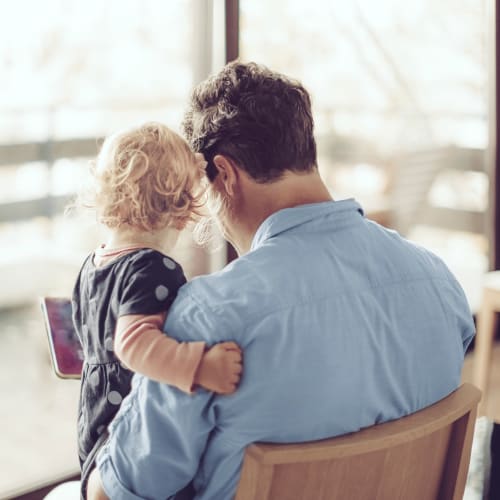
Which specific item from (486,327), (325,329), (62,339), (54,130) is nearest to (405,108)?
(486,327)

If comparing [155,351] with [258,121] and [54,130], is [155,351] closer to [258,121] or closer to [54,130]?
[258,121]

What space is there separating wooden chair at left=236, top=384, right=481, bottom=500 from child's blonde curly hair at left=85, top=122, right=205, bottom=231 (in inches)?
17.4

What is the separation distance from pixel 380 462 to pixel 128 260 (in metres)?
0.47

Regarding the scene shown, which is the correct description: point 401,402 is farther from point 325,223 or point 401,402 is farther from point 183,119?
point 183,119

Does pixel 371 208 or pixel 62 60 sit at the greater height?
pixel 62 60

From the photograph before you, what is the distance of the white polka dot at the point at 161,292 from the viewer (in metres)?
1.21

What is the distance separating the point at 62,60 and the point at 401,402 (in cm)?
139

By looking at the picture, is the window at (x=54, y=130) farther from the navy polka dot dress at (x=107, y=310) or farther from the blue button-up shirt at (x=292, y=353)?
the blue button-up shirt at (x=292, y=353)

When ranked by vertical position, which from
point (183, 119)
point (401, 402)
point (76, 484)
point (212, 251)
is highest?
point (183, 119)

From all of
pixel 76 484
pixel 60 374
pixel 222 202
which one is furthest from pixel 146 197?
pixel 76 484

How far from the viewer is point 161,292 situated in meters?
1.21

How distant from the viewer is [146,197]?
128cm

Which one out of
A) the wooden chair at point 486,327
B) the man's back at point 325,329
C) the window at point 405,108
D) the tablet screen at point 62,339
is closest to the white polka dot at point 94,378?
the tablet screen at point 62,339

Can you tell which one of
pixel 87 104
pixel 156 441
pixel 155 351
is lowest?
pixel 156 441
